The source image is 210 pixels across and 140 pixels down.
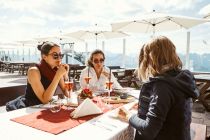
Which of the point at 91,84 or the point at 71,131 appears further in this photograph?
the point at 91,84

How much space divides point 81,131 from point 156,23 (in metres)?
6.68

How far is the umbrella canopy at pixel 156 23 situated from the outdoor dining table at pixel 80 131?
17.5 ft

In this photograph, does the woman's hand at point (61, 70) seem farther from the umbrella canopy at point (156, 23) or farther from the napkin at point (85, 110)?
the umbrella canopy at point (156, 23)

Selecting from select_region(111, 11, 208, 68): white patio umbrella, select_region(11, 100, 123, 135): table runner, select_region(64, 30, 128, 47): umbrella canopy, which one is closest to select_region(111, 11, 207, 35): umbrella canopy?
select_region(111, 11, 208, 68): white patio umbrella

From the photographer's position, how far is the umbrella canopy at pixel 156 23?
6.73 meters

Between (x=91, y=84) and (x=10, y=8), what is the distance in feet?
63.5

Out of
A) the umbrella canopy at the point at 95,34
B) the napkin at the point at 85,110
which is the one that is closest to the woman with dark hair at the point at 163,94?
the napkin at the point at 85,110

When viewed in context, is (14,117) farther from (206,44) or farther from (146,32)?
(206,44)

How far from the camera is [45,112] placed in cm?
198

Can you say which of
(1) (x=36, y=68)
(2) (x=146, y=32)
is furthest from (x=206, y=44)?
(1) (x=36, y=68)

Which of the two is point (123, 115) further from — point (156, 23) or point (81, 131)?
point (156, 23)

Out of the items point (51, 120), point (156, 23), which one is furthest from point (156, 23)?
point (51, 120)

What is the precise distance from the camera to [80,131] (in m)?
1.54

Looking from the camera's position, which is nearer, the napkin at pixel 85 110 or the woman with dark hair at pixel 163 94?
the woman with dark hair at pixel 163 94
